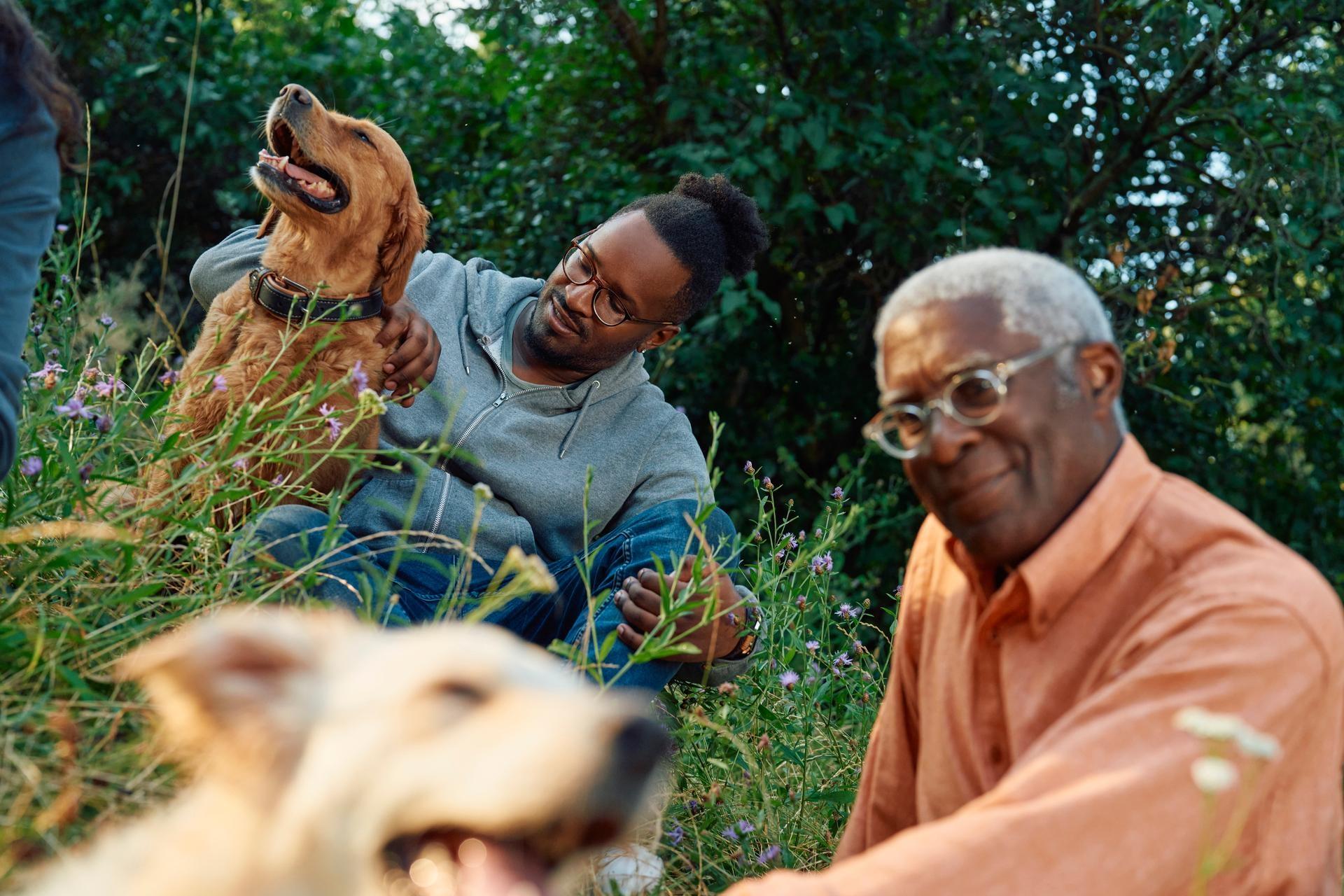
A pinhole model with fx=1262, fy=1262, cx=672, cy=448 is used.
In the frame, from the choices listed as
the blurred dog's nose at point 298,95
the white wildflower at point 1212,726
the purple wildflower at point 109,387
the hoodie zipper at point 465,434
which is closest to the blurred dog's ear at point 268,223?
the blurred dog's nose at point 298,95

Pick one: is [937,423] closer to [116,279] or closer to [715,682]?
[715,682]

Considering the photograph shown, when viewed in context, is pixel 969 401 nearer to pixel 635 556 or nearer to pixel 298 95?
pixel 635 556

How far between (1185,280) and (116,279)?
5215 mm

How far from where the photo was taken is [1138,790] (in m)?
1.54

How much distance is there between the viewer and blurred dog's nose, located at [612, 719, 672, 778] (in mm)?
1438

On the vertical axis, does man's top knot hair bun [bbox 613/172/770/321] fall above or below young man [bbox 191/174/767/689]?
above

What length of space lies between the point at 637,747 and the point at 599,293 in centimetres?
257

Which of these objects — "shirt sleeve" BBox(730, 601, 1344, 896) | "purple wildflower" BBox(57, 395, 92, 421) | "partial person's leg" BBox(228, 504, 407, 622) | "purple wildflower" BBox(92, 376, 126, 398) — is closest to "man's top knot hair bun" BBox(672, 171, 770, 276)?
"partial person's leg" BBox(228, 504, 407, 622)

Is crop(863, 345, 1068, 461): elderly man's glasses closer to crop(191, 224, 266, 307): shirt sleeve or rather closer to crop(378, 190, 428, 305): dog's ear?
crop(378, 190, 428, 305): dog's ear

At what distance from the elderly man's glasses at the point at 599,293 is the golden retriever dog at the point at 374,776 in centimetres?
239

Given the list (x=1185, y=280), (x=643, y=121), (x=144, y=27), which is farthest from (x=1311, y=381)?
(x=144, y=27)

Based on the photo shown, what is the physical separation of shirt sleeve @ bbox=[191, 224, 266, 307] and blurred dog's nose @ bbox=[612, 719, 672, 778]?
9.37 ft

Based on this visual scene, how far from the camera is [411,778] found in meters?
1.42

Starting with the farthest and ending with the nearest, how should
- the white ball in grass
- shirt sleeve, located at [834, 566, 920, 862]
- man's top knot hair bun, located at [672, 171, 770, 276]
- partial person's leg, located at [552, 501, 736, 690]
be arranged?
man's top knot hair bun, located at [672, 171, 770, 276] < partial person's leg, located at [552, 501, 736, 690] < the white ball in grass < shirt sleeve, located at [834, 566, 920, 862]
